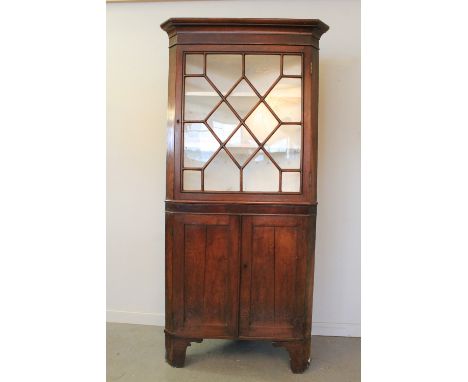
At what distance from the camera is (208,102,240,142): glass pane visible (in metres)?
2.11

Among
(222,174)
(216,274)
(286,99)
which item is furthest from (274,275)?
(286,99)

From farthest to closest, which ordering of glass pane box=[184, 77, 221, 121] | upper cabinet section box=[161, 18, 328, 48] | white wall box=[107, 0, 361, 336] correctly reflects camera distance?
white wall box=[107, 0, 361, 336] < glass pane box=[184, 77, 221, 121] < upper cabinet section box=[161, 18, 328, 48]

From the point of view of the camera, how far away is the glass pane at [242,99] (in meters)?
2.11

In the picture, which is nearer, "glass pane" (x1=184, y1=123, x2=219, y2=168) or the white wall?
"glass pane" (x1=184, y1=123, x2=219, y2=168)

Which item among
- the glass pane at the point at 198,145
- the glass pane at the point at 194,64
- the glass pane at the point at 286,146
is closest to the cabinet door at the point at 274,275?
the glass pane at the point at 286,146

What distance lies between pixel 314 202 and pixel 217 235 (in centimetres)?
57

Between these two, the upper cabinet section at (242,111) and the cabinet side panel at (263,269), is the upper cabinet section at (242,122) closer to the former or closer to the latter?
the upper cabinet section at (242,111)

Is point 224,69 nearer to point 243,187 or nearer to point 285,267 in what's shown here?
point 243,187

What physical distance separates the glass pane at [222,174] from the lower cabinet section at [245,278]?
0.61ft

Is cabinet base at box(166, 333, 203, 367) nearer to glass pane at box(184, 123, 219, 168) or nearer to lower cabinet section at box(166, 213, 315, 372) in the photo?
lower cabinet section at box(166, 213, 315, 372)

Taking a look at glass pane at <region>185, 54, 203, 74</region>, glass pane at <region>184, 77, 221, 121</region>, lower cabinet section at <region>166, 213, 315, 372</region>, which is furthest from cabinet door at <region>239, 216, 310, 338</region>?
glass pane at <region>185, 54, 203, 74</region>

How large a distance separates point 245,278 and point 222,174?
0.61 metres

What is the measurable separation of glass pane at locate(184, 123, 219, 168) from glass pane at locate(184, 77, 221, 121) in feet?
0.20
